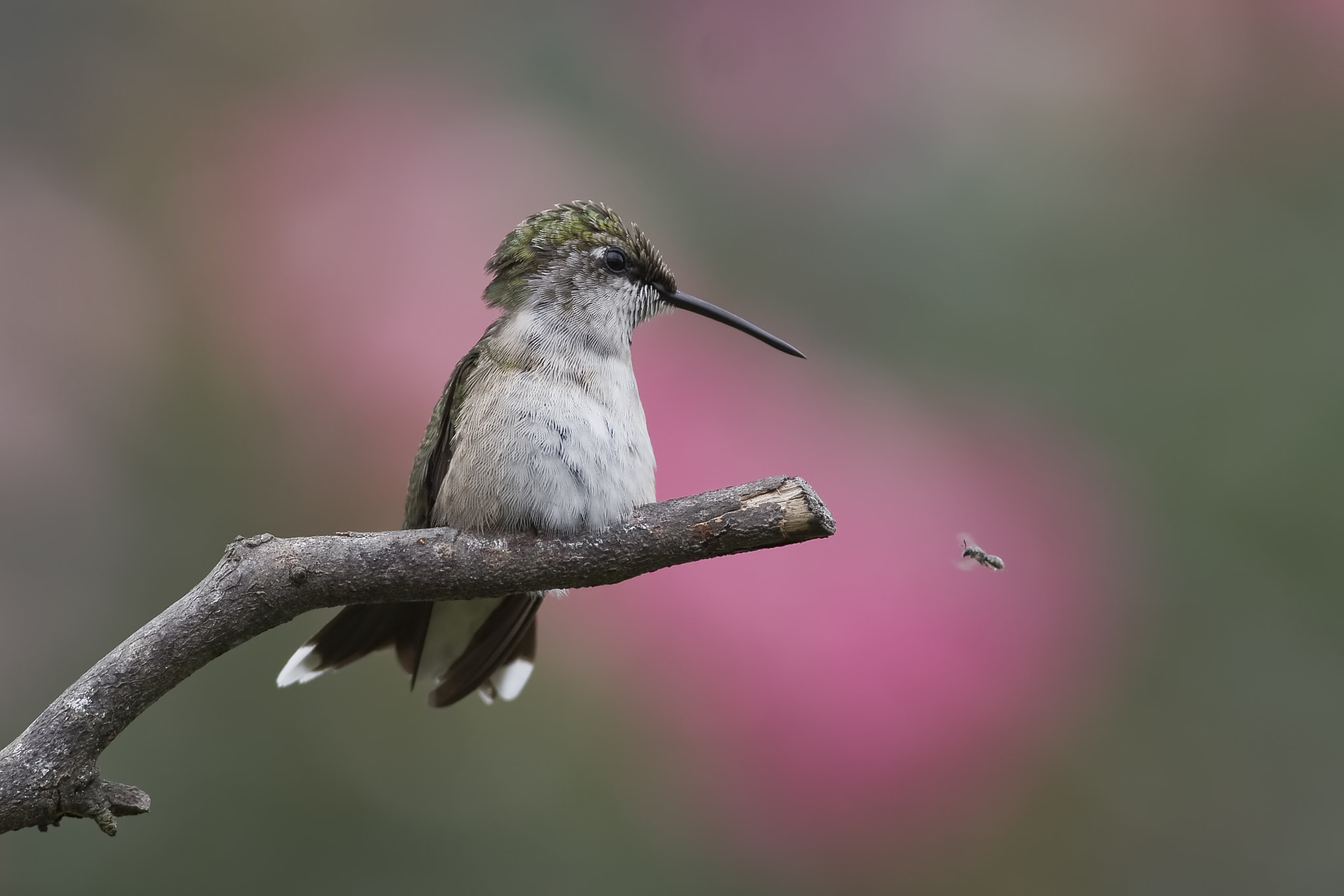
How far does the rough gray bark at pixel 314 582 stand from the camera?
2.74 ft

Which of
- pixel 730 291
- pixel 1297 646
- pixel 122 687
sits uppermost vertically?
pixel 730 291

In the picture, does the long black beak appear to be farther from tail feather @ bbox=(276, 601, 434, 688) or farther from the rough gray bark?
tail feather @ bbox=(276, 601, 434, 688)

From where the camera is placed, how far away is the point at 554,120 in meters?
2.45

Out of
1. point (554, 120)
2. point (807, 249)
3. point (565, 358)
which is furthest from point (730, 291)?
point (565, 358)

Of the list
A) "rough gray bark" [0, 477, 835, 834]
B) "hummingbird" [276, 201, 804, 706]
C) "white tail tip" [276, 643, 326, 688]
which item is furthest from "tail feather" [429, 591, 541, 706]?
"rough gray bark" [0, 477, 835, 834]

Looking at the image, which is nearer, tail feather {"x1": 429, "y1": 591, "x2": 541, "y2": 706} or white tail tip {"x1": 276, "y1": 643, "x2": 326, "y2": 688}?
white tail tip {"x1": 276, "y1": 643, "x2": 326, "y2": 688}

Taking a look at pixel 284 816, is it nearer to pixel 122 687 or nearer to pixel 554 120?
pixel 122 687

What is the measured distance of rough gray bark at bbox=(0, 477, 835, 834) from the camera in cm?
83

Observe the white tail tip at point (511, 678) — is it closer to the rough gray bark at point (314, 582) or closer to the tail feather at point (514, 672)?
the tail feather at point (514, 672)

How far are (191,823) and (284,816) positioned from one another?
156 mm

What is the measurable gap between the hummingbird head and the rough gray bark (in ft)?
0.95

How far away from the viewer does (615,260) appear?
49.8 inches

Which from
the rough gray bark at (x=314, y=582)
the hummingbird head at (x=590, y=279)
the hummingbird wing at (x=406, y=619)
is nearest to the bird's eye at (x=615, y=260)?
the hummingbird head at (x=590, y=279)

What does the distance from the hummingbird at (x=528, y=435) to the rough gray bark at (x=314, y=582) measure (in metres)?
0.06
